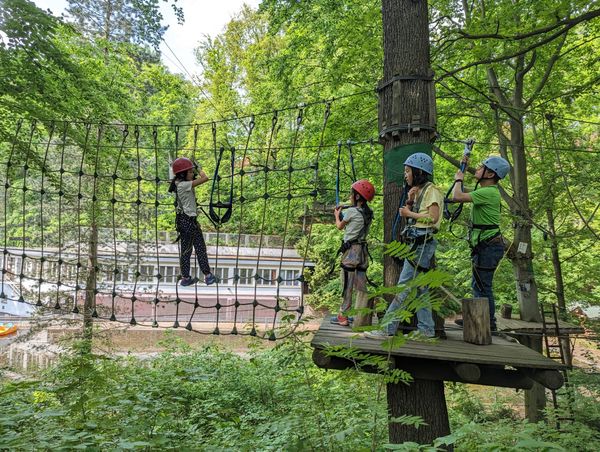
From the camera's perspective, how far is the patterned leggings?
347 cm

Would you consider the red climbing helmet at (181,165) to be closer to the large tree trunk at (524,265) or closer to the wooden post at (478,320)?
the wooden post at (478,320)

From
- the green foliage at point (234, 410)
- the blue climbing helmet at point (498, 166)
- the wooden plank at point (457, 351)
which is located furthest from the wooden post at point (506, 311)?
the wooden plank at point (457, 351)

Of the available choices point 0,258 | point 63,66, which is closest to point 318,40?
point 63,66

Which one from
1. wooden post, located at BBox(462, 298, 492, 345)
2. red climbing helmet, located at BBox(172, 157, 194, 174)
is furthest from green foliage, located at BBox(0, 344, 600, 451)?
red climbing helmet, located at BBox(172, 157, 194, 174)

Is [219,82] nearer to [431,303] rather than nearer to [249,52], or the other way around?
[249,52]

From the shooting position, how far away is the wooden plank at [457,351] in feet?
6.01

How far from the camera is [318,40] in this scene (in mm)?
6105

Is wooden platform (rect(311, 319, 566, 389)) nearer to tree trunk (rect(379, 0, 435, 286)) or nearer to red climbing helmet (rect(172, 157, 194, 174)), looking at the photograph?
tree trunk (rect(379, 0, 435, 286))

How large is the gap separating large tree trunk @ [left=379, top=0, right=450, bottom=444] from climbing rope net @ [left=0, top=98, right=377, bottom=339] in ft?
1.89

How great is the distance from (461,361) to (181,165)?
2.50 meters

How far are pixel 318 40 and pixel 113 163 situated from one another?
3.92 m

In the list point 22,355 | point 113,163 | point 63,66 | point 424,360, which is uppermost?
point 63,66

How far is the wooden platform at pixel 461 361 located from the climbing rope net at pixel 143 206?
2.91ft

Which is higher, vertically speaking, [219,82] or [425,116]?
[219,82]
